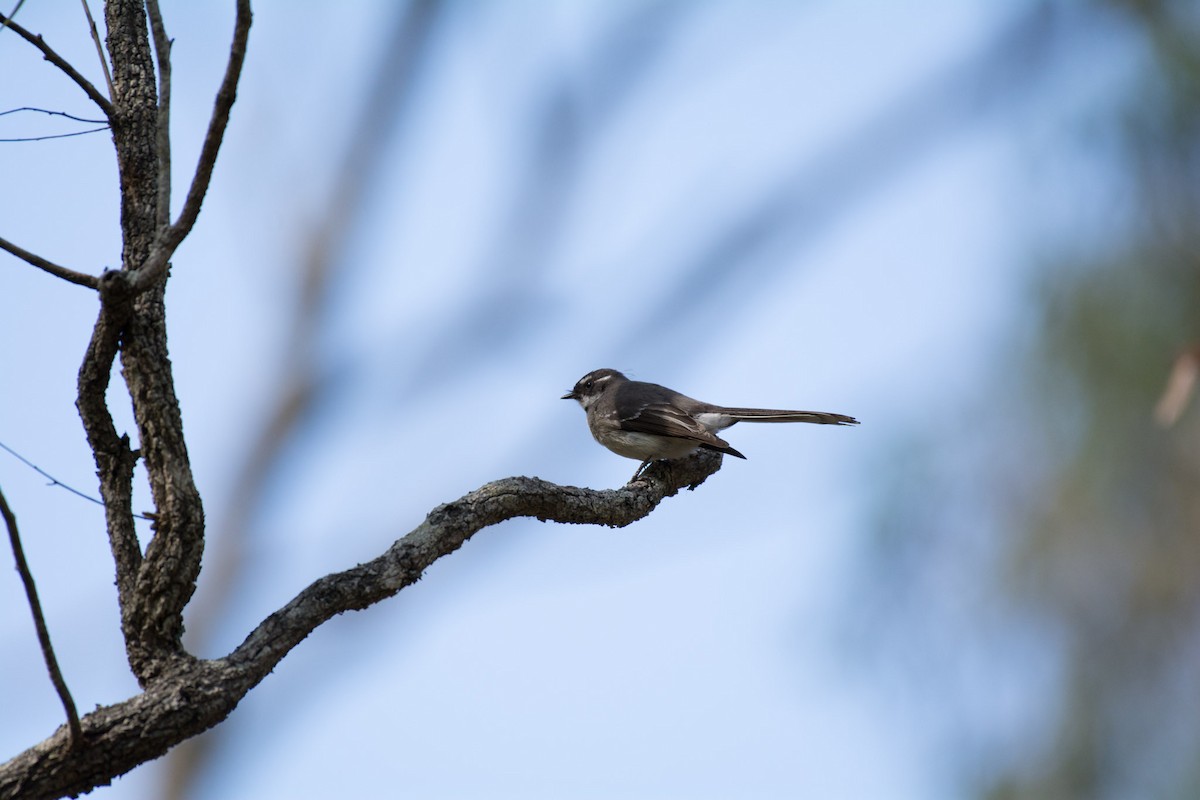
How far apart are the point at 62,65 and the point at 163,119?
615 mm

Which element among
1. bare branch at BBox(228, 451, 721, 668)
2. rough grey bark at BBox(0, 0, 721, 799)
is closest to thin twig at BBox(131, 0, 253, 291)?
rough grey bark at BBox(0, 0, 721, 799)

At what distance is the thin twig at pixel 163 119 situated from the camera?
8.70ft

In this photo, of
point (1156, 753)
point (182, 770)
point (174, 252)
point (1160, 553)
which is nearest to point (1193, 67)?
point (1160, 553)

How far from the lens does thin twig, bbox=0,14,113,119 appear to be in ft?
9.89

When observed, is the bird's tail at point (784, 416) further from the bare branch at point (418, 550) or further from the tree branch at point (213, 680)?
the tree branch at point (213, 680)

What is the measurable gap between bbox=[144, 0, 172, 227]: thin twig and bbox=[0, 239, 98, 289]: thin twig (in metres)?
0.20

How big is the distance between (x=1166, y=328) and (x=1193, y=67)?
2629 millimetres

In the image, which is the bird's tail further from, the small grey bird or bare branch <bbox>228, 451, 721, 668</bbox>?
bare branch <bbox>228, 451, 721, 668</bbox>

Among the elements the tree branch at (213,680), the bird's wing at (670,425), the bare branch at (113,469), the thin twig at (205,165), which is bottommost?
the tree branch at (213,680)

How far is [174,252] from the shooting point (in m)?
2.70

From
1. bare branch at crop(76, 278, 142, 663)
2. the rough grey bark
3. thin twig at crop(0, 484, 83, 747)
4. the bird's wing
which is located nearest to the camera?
thin twig at crop(0, 484, 83, 747)

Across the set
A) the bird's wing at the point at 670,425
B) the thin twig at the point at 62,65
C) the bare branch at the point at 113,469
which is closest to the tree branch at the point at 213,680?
the bare branch at the point at 113,469

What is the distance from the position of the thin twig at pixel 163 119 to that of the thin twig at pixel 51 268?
201 mm

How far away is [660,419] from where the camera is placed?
26.1 feet
